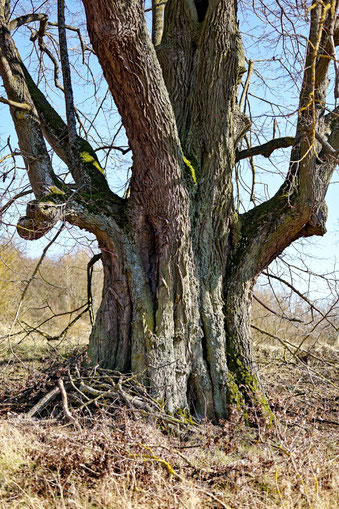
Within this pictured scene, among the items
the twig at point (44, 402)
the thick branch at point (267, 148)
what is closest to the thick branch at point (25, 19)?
the thick branch at point (267, 148)

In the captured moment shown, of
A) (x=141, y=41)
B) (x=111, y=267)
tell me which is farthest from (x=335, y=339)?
(x=141, y=41)

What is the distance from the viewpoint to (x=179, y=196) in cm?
494

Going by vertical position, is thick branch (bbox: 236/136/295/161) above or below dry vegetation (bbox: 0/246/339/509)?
above

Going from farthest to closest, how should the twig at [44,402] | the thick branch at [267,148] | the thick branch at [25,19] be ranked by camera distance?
the thick branch at [267,148] < the thick branch at [25,19] < the twig at [44,402]

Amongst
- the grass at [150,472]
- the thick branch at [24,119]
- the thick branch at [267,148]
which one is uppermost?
the thick branch at [267,148]

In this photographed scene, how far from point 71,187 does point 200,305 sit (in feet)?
6.32

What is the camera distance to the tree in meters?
4.62

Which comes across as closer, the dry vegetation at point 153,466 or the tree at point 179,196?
the dry vegetation at point 153,466

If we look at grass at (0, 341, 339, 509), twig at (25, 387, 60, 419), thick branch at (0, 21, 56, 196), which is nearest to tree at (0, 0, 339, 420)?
thick branch at (0, 21, 56, 196)

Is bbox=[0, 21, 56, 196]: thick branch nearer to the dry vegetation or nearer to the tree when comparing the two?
the tree

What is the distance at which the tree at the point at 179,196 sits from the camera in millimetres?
4625

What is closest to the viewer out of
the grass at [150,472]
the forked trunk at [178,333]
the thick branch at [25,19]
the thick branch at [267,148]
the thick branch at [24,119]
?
the grass at [150,472]

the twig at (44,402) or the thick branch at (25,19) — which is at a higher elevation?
the thick branch at (25,19)

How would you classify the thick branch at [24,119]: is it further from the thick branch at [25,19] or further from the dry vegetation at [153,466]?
the dry vegetation at [153,466]
